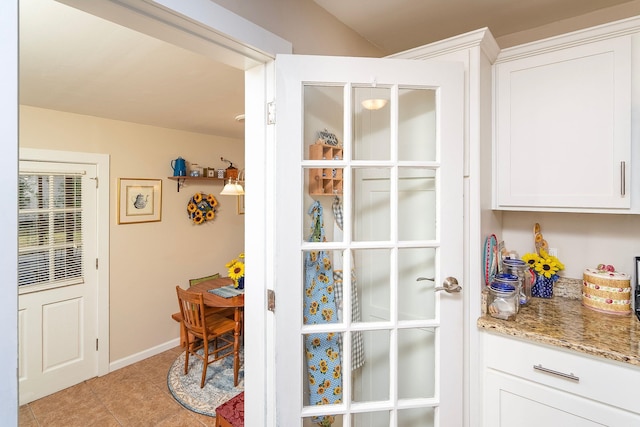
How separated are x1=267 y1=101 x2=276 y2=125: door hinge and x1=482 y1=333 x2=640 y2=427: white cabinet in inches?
52.9

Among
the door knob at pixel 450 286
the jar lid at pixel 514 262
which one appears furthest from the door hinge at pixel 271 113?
the jar lid at pixel 514 262

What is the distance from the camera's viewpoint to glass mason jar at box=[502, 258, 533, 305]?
5.24 feet

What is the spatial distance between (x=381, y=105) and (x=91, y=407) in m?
3.35

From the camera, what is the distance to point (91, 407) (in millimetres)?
2619

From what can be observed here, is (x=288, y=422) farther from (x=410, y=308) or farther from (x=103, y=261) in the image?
(x=103, y=261)

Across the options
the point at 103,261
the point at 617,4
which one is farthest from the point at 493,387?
the point at 103,261

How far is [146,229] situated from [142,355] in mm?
1401

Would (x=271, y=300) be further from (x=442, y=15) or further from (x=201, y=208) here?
(x=201, y=208)

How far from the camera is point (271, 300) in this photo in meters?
1.26

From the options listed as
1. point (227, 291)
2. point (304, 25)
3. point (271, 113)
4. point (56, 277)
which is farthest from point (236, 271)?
point (304, 25)

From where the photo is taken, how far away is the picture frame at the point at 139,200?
127 inches

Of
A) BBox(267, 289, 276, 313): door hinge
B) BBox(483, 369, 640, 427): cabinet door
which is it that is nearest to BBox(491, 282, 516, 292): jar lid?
BBox(483, 369, 640, 427): cabinet door

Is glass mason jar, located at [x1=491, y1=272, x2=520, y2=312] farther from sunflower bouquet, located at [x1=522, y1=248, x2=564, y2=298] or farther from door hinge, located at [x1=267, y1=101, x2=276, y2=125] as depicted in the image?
door hinge, located at [x1=267, y1=101, x2=276, y2=125]

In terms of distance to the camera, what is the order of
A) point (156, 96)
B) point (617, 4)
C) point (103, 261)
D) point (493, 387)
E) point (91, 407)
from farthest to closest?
point (103, 261)
point (91, 407)
point (156, 96)
point (617, 4)
point (493, 387)
